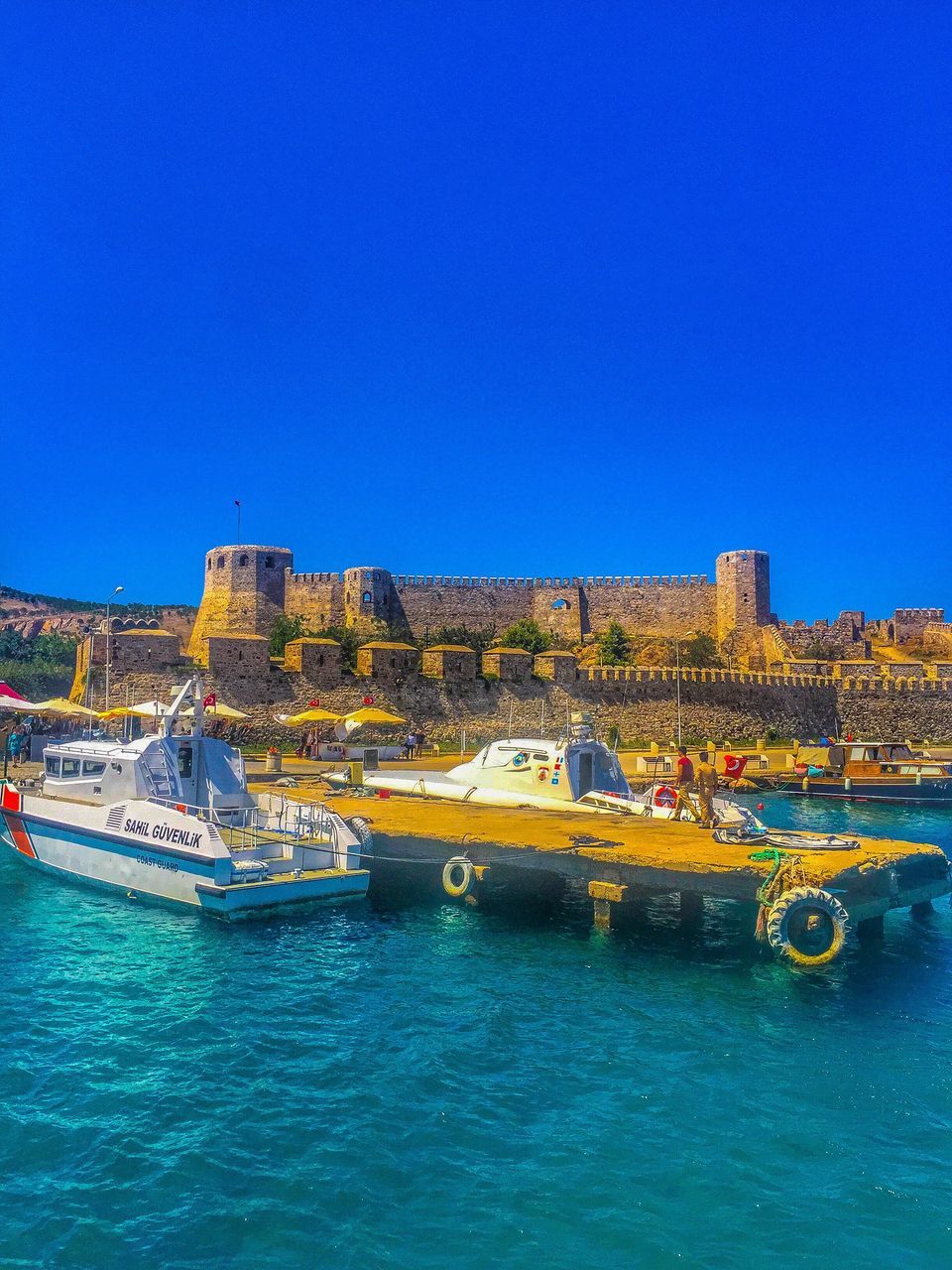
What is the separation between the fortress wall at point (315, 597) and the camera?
52062 mm

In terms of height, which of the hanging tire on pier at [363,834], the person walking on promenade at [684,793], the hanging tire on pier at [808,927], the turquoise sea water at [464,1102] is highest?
the person walking on promenade at [684,793]

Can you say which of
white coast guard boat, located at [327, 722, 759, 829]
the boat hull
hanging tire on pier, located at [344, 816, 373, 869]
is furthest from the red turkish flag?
the boat hull

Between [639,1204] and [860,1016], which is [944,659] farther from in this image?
[639,1204]

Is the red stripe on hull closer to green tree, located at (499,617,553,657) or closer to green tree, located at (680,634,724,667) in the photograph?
green tree, located at (499,617,553,657)

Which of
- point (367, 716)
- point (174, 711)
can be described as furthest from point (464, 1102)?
point (367, 716)

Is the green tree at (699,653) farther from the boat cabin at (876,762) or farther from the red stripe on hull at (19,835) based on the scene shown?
the red stripe on hull at (19,835)

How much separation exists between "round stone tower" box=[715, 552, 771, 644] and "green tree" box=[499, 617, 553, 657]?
10687 millimetres

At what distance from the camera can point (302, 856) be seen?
50.2ft

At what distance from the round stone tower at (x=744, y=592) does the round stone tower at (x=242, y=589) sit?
81.0 feet

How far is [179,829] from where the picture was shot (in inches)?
587

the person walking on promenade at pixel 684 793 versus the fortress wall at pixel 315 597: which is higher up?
the fortress wall at pixel 315 597

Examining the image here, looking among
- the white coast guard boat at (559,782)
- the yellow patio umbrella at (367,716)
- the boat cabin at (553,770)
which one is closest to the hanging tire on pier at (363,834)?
the white coast guard boat at (559,782)

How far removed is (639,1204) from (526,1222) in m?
0.88

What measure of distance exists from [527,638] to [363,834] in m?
35.4
